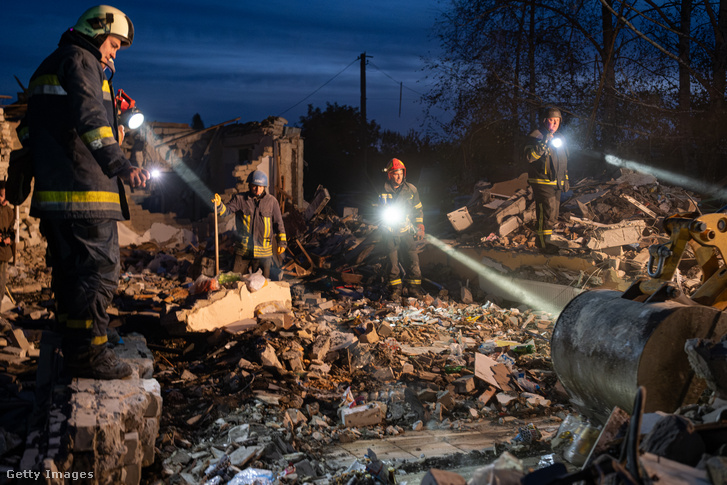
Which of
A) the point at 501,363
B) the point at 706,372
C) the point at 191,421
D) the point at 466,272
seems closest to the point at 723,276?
the point at 706,372

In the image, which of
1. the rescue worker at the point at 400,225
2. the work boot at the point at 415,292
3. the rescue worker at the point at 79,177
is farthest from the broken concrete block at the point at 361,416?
the work boot at the point at 415,292

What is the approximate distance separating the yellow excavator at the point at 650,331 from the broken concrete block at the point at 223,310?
370 centimetres

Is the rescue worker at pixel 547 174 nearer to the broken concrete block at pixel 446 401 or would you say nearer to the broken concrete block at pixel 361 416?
the broken concrete block at pixel 446 401

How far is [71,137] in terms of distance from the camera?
291 centimetres

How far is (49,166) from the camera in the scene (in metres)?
2.93

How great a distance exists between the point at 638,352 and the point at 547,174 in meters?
5.57

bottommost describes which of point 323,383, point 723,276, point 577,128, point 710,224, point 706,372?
point 323,383

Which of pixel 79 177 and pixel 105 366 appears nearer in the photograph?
pixel 79 177

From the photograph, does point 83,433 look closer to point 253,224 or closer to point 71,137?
point 71,137

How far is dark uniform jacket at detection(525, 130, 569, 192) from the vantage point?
7.79 meters

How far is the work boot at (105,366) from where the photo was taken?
10.00 ft

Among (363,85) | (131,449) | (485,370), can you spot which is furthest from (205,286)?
(363,85)

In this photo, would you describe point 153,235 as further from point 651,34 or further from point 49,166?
point 651,34

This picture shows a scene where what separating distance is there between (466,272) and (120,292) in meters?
5.57
